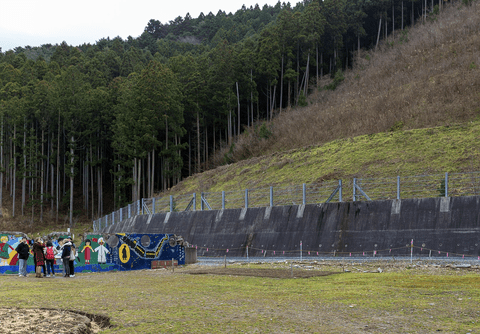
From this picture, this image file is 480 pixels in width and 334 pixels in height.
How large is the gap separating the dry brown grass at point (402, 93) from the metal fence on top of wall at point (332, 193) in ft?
38.0

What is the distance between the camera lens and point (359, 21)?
7531 centimetres

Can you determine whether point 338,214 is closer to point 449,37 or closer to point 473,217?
point 473,217

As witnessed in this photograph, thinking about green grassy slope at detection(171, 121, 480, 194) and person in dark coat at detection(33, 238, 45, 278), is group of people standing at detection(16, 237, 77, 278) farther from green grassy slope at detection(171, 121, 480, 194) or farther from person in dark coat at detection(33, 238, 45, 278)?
green grassy slope at detection(171, 121, 480, 194)

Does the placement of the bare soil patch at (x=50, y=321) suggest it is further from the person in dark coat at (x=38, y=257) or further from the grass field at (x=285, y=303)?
the person in dark coat at (x=38, y=257)

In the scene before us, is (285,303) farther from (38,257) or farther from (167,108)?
(167,108)

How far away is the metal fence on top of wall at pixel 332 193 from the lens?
22.5m

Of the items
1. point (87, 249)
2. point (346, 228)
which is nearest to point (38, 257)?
point (87, 249)

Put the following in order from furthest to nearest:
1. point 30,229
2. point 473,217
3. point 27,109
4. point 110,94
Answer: point 110,94
point 27,109
point 30,229
point 473,217

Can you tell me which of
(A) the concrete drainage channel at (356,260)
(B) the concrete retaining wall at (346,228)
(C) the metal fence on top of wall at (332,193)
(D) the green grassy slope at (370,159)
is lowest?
(A) the concrete drainage channel at (356,260)

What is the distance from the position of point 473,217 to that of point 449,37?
41.6m

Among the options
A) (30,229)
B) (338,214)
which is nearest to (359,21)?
(30,229)

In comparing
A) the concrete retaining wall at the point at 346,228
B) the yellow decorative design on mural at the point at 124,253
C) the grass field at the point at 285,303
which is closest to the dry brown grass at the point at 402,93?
the concrete retaining wall at the point at 346,228

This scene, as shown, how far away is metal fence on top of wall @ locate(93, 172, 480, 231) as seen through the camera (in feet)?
73.7

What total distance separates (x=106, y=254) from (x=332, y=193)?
10.9m
